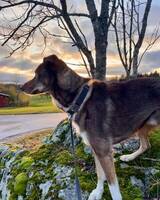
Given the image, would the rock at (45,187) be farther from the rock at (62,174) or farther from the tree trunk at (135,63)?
the tree trunk at (135,63)

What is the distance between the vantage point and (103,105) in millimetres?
5676

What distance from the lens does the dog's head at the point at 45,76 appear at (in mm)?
5699

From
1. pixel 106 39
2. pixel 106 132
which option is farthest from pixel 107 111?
pixel 106 39

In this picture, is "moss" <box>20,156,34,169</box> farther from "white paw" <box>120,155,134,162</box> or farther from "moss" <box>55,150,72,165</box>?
"white paw" <box>120,155,134,162</box>

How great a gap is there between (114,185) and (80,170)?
1.08m

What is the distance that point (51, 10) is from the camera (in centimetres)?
1160

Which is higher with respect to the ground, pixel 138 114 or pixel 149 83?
pixel 149 83

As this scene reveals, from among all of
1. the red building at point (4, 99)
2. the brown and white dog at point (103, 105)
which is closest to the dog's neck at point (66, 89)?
the brown and white dog at point (103, 105)

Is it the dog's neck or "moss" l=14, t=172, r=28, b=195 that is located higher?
the dog's neck

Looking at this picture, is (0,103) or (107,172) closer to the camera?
(107,172)

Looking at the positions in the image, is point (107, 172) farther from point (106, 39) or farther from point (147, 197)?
point (106, 39)

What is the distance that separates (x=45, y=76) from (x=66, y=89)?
0.99 feet

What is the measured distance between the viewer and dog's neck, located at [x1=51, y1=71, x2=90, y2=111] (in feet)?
18.7

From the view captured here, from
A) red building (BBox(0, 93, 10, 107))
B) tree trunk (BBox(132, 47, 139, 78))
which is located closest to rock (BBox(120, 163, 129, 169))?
tree trunk (BBox(132, 47, 139, 78))
